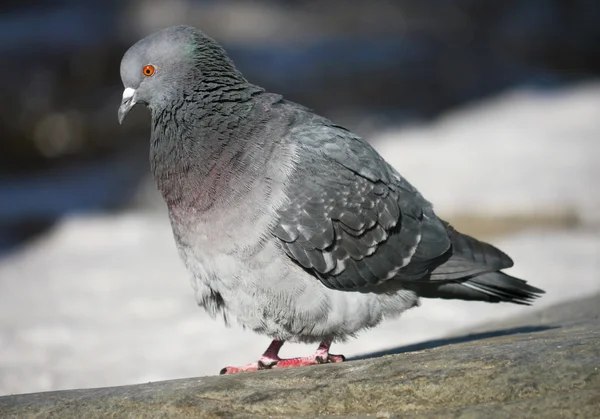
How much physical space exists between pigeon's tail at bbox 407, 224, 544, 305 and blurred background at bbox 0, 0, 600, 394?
5.11 ft

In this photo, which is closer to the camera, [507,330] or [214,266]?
[214,266]

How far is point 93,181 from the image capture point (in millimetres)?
14484

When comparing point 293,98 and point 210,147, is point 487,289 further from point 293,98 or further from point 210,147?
point 293,98

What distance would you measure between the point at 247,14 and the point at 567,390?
2138 cm

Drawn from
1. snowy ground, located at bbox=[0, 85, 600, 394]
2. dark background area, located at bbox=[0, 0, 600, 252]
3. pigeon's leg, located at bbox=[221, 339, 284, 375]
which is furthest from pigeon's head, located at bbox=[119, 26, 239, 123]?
dark background area, located at bbox=[0, 0, 600, 252]

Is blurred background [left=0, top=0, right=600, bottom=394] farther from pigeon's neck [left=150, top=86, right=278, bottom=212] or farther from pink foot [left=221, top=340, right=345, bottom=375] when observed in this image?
pigeon's neck [left=150, top=86, right=278, bottom=212]

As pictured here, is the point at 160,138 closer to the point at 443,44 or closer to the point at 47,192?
the point at 47,192

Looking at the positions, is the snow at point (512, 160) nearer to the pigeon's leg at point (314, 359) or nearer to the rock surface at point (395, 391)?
the pigeon's leg at point (314, 359)

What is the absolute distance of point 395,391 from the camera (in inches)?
150

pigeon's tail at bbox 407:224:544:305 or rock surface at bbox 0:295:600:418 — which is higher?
pigeon's tail at bbox 407:224:544:305

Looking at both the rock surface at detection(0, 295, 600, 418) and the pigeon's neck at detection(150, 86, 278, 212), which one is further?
Result: the pigeon's neck at detection(150, 86, 278, 212)

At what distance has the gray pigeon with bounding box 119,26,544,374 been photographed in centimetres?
471

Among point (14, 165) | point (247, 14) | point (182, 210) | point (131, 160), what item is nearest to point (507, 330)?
point (182, 210)

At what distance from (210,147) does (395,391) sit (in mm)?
1788
